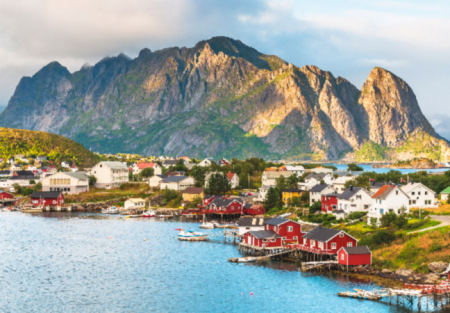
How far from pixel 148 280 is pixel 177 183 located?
3071 inches

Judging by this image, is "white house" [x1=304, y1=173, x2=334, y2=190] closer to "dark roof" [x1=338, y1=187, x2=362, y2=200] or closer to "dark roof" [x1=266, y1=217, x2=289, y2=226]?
"dark roof" [x1=338, y1=187, x2=362, y2=200]

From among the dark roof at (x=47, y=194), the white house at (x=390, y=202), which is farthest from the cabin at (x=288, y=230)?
the dark roof at (x=47, y=194)

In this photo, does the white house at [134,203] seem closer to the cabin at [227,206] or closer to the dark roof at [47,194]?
the dark roof at [47,194]

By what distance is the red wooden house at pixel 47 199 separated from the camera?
12888cm

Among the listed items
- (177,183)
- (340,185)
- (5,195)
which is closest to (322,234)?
(340,185)

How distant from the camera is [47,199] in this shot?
12900cm

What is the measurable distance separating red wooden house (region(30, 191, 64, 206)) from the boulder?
315 ft

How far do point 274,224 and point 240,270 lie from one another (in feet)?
45.4

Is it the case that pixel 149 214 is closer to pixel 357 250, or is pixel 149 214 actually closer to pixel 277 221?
pixel 277 221

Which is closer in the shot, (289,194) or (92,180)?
(289,194)

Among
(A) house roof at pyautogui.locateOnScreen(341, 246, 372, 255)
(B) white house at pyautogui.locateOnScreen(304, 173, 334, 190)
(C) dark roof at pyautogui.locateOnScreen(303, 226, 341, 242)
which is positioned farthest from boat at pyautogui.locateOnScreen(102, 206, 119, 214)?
(A) house roof at pyautogui.locateOnScreen(341, 246, 372, 255)

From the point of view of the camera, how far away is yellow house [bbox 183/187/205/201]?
125 meters

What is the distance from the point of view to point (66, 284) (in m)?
55.9

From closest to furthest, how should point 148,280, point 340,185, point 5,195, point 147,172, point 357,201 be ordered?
point 148,280 < point 357,201 < point 340,185 < point 5,195 < point 147,172
